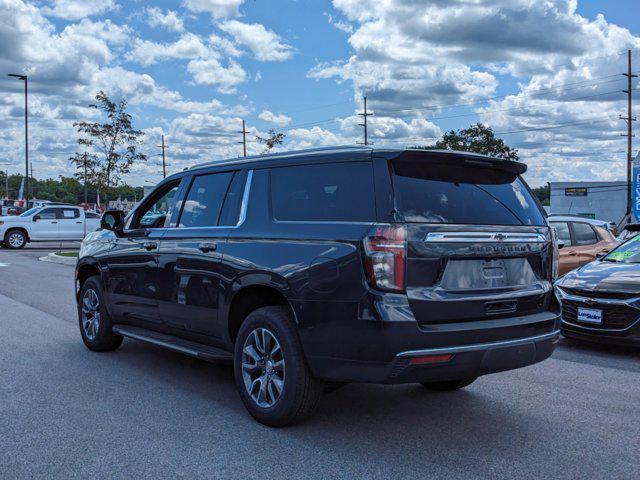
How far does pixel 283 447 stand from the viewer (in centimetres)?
414

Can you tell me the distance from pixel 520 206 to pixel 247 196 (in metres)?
2.06

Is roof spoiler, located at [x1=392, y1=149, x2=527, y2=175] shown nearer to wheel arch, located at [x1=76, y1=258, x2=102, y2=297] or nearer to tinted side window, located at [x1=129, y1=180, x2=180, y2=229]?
tinted side window, located at [x1=129, y1=180, x2=180, y2=229]

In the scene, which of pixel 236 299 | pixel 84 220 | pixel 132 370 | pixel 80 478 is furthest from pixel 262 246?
pixel 84 220

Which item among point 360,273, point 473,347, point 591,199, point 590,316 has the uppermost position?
point 591,199

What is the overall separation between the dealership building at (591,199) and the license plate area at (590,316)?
73.8m

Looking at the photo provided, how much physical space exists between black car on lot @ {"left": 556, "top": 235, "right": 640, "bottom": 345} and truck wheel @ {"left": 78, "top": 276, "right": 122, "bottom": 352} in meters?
5.03

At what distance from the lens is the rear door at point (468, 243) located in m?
3.98

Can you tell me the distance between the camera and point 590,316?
719cm

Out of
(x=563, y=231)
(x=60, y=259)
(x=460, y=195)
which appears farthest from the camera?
(x=60, y=259)

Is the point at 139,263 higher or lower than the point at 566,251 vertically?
higher

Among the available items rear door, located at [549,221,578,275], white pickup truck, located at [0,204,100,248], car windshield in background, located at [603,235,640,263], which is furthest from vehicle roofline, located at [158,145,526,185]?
white pickup truck, located at [0,204,100,248]

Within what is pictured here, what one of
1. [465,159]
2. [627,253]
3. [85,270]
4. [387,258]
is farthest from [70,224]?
[387,258]

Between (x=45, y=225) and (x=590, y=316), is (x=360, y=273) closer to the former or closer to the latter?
(x=590, y=316)

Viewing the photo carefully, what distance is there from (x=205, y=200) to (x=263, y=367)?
65.6 inches
